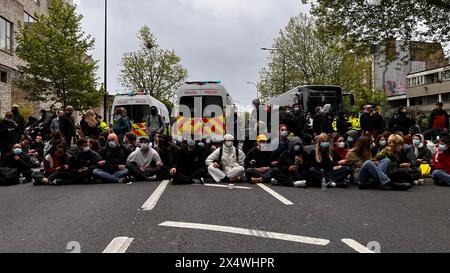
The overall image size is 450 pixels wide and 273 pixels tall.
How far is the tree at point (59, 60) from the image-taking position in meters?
27.9

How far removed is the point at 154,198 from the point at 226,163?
11.8 ft

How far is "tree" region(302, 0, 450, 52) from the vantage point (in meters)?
18.4

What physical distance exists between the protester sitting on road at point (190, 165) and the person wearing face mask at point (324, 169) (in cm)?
275

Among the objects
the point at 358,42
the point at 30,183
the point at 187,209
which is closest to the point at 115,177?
the point at 30,183

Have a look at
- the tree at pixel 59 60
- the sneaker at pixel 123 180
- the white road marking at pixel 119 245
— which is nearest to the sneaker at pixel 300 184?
the sneaker at pixel 123 180

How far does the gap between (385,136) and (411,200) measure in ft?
12.3

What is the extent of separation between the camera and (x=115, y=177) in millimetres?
11867

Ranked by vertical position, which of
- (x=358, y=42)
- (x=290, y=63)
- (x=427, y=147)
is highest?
(x=290, y=63)

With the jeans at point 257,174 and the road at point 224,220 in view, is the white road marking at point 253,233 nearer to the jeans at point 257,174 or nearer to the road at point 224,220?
the road at point 224,220

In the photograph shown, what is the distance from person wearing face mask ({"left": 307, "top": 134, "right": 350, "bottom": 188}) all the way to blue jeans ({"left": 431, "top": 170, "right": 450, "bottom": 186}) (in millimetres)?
2307

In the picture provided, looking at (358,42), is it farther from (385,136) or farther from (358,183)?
(358,183)

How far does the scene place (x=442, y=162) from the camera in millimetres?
11336
